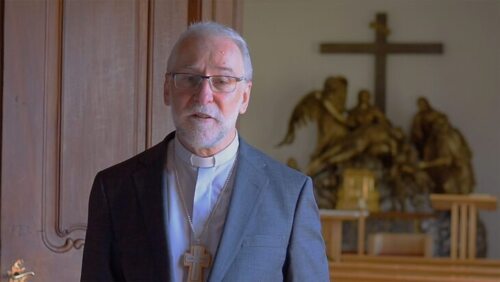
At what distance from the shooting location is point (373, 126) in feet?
33.7

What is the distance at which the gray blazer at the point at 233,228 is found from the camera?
1812 mm

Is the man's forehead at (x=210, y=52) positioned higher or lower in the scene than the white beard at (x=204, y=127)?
higher

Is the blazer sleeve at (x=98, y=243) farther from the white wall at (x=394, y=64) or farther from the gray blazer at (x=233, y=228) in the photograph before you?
the white wall at (x=394, y=64)

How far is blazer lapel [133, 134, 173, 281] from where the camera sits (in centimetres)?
180

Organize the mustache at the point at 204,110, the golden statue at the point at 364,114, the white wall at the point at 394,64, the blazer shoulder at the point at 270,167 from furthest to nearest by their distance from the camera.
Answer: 1. the white wall at the point at 394,64
2. the golden statue at the point at 364,114
3. the blazer shoulder at the point at 270,167
4. the mustache at the point at 204,110

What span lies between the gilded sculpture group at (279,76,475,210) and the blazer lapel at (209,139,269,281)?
27.2ft

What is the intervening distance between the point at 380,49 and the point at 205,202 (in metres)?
9.05

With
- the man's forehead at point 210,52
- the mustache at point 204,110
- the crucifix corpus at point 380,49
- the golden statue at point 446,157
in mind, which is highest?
the crucifix corpus at point 380,49

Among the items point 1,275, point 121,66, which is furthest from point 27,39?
point 1,275

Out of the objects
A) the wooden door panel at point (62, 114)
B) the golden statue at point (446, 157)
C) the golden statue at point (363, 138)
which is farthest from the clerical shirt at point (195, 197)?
the golden statue at point (446, 157)

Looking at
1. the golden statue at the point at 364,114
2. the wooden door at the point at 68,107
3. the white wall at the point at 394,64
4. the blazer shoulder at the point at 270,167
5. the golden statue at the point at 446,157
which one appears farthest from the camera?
the white wall at the point at 394,64

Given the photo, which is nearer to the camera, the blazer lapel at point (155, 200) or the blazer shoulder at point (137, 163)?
the blazer lapel at point (155, 200)

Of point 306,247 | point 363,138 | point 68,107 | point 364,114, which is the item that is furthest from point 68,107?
point 364,114

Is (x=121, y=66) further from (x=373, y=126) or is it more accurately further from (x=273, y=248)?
(x=373, y=126)
